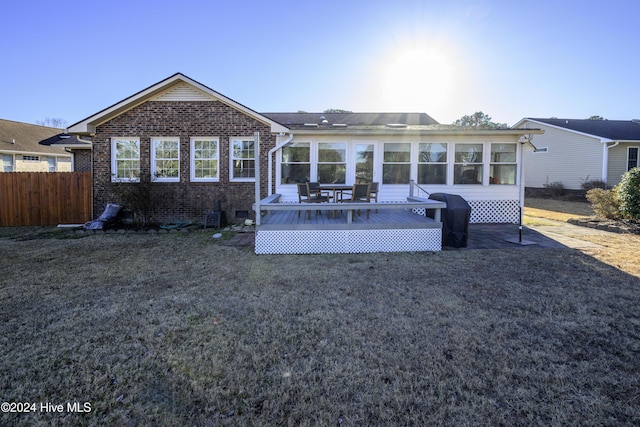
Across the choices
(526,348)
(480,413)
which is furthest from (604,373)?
(480,413)

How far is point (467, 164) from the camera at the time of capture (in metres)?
11.2

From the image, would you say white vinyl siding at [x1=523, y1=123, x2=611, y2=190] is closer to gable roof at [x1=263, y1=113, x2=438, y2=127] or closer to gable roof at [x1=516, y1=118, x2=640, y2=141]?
gable roof at [x1=516, y1=118, x2=640, y2=141]

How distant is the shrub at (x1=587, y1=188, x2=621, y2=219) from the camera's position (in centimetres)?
1095

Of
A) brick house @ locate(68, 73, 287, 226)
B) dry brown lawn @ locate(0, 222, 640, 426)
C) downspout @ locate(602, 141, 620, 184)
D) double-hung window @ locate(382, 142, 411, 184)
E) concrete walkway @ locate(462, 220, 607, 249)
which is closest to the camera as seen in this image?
dry brown lawn @ locate(0, 222, 640, 426)

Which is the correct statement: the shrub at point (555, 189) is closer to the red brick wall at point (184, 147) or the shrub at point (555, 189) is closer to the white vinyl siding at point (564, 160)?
the white vinyl siding at point (564, 160)

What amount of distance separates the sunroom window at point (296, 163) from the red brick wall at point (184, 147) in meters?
0.63

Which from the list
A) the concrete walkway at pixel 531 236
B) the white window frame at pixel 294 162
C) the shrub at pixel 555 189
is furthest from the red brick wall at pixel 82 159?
the shrub at pixel 555 189

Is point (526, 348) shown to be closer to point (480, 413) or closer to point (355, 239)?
point (480, 413)

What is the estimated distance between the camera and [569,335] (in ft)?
10.7

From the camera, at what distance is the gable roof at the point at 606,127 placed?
18625 mm

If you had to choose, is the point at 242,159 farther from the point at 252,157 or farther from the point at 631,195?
the point at 631,195

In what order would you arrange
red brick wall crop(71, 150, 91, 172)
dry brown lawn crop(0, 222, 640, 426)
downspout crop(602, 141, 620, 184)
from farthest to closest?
downspout crop(602, 141, 620, 184)
red brick wall crop(71, 150, 91, 172)
dry brown lawn crop(0, 222, 640, 426)

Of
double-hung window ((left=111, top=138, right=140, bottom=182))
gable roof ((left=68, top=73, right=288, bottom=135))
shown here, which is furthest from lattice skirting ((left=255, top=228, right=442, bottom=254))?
double-hung window ((left=111, top=138, right=140, bottom=182))

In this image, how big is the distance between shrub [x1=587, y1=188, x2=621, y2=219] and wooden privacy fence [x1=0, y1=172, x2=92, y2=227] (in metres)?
17.5
